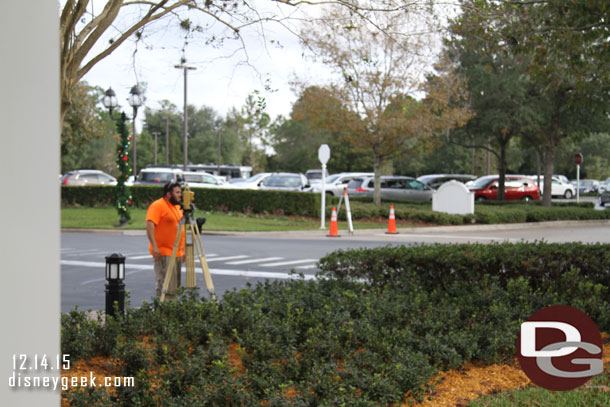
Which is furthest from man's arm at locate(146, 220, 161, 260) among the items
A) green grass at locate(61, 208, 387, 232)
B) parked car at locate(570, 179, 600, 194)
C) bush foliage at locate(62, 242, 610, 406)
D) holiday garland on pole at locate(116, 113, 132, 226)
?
parked car at locate(570, 179, 600, 194)

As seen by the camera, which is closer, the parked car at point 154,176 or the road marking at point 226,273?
the road marking at point 226,273

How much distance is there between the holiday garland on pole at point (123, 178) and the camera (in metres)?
22.4

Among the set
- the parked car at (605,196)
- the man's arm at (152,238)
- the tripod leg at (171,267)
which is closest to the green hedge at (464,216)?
the parked car at (605,196)

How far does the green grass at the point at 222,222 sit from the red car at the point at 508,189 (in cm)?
1569

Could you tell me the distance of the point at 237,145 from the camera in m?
76.9

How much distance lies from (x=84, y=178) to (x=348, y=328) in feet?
115

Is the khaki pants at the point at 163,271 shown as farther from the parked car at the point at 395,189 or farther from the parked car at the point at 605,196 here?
the parked car at the point at 605,196

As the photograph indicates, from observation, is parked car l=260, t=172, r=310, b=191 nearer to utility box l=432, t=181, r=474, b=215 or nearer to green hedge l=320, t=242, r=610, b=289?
utility box l=432, t=181, r=474, b=215

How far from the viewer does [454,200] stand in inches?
1037

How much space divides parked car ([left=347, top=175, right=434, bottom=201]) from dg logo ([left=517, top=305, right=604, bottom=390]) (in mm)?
26948

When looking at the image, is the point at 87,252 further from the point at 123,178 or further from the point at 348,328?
the point at 348,328
